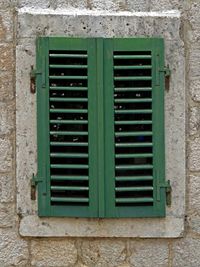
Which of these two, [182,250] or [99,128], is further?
[182,250]

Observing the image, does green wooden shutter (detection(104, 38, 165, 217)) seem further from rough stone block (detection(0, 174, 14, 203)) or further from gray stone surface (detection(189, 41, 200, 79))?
rough stone block (detection(0, 174, 14, 203))

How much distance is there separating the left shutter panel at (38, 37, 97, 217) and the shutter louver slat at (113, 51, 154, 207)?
6.2 inches

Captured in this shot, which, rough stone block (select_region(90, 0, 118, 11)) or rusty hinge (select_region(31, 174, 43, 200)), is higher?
rough stone block (select_region(90, 0, 118, 11))

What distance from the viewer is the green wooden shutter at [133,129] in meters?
4.02

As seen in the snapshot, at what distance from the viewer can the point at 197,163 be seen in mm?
4113

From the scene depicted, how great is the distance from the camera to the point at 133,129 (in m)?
4.06

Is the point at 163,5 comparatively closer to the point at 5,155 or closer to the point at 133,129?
the point at 133,129

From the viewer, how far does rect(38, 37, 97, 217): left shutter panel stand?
13.1 ft

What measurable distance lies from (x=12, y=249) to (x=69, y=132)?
807mm

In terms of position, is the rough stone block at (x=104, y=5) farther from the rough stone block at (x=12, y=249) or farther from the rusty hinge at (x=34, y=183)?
the rough stone block at (x=12, y=249)

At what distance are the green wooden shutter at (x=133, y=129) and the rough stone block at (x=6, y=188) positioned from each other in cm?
59

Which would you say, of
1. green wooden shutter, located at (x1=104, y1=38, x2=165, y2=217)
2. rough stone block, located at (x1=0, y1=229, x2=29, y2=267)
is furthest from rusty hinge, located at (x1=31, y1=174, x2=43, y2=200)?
green wooden shutter, located at (x1=104, y1=38, x2=165, y2=217)

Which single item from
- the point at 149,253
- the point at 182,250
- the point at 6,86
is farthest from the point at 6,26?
the point at 182,250

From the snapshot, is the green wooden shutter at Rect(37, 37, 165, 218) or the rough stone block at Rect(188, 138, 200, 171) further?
the rough stone block at Rect(188, 138, 200, 171)
